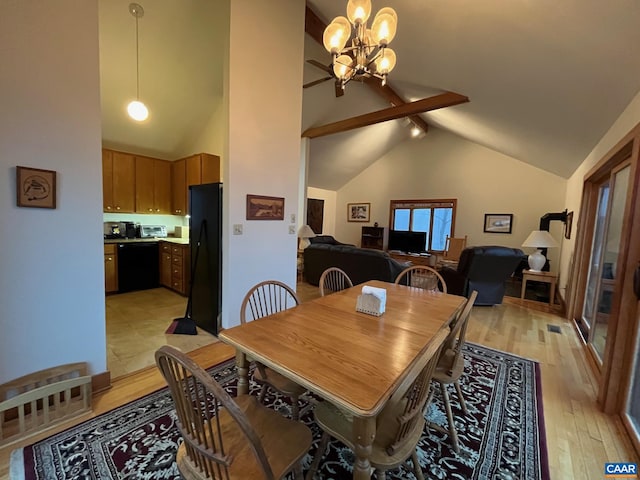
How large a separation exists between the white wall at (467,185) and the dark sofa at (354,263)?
3815 mm

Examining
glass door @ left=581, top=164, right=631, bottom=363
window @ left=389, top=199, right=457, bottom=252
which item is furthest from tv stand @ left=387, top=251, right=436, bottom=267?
glass door @ left=581, top=164, right=631, bottom=363

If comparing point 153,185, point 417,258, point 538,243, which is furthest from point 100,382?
point 417,258

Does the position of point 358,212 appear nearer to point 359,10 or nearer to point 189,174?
point 189,174

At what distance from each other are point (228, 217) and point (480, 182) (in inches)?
262

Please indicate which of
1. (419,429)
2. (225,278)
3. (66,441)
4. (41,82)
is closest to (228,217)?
(225,278)

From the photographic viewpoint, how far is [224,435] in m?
1.08

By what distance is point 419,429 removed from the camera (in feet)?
3.92

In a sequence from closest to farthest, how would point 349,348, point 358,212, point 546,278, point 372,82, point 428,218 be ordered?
1. point 349,348
2. point 546,278
3. point 372,82
4. point 428,218
5. point 358,212

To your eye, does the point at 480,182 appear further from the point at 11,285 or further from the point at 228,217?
the point at 11,285

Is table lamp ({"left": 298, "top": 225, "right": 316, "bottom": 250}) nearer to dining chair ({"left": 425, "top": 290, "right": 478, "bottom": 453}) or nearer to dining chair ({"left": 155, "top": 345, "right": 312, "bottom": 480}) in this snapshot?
dining chair ({"left": 425, "top": 290, "right": 478, "bottom": 453})

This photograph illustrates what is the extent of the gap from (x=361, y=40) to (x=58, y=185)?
7.63ft

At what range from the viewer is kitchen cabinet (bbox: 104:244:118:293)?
404 cm

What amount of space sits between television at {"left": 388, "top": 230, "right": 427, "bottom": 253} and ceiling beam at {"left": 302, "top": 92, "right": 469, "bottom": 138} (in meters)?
3.38

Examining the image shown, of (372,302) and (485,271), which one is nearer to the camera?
(372,302)
